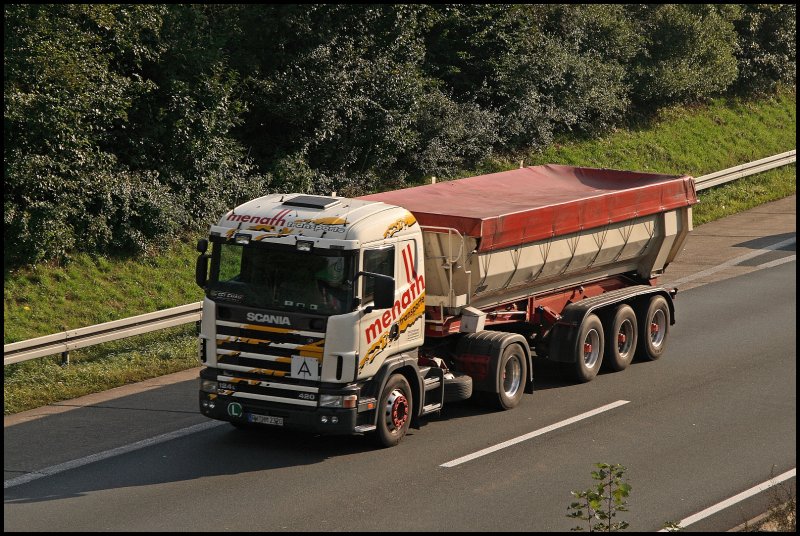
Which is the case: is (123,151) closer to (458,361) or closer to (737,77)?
(458,361)

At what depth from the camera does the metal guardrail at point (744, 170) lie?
1190 inches

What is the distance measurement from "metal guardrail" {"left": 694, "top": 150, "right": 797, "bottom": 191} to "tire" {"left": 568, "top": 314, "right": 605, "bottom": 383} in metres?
12.7

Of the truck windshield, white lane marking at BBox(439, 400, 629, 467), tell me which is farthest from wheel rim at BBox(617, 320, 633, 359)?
the truck windshield

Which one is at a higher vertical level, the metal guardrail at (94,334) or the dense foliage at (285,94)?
the dense foliage at (285,94)

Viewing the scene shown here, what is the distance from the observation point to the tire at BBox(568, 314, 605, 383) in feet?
54.9

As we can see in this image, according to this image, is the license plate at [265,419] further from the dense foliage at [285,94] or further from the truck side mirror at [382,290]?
the dense foliage at [285,94]

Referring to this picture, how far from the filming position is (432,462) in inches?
530

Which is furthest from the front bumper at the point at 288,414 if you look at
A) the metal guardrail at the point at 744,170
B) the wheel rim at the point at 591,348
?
the metal guardrail at the point at 744,170

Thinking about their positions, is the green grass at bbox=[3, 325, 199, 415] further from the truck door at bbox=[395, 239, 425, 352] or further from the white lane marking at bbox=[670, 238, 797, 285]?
the white lane marking at bbox=[670, 238, 797, 285]

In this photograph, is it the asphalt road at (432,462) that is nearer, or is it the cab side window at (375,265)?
the asphalt road at (432,462)

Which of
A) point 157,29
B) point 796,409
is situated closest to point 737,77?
point 157,29

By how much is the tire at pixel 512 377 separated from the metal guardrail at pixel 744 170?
1462cm

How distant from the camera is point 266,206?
13.9m

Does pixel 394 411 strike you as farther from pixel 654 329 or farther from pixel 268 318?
pixel 654 329
